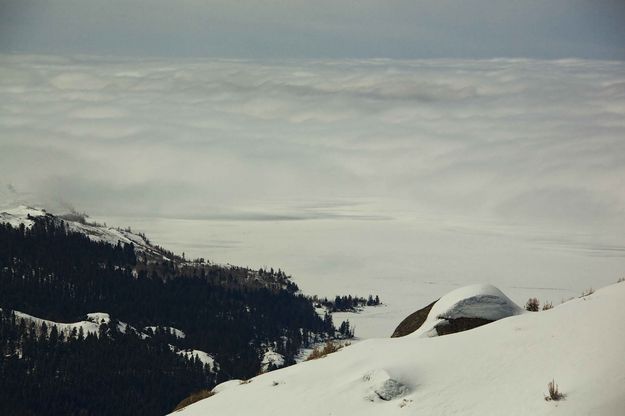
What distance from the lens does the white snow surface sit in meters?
42.3

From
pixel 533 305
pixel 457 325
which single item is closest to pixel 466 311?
pixel 457 325

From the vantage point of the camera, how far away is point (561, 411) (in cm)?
2469

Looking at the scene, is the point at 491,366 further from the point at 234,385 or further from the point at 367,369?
the point at 234,385

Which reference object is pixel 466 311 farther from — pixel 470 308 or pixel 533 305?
pixel 533 305

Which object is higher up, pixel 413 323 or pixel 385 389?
pixel 413 323

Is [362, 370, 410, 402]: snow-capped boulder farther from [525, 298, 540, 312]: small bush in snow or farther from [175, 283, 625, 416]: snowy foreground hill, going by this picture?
[525, 298, 540, 312]: small bush in snow

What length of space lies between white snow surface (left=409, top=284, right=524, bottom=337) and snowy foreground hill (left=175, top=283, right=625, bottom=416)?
426cm

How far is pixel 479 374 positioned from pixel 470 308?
13.5m

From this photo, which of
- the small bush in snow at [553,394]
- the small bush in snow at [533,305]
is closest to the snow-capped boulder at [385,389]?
the small bush in snow at [553,394]

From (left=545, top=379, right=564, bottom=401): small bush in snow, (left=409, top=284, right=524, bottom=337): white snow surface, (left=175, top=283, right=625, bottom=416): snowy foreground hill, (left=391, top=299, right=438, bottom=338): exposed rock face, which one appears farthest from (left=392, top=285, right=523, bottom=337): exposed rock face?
(left=545, top=379, right=564, bottom=401): small bush in snow

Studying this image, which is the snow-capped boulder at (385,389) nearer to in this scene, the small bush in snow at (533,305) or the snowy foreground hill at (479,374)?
the snowy foreground hill at (479,374)

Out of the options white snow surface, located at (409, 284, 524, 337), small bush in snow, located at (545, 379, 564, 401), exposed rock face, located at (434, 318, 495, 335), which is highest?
white snow surface, located at (409, 284, 524, 337)

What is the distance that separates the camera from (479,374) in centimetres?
2961

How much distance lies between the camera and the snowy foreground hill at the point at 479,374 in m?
26.2
